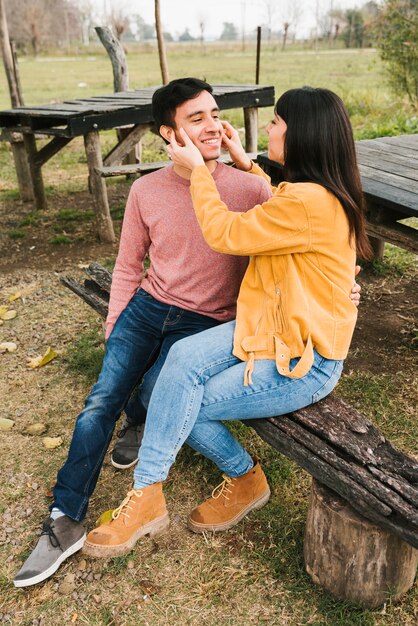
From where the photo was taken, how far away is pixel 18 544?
2.41 m

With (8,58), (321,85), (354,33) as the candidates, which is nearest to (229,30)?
(354,33)

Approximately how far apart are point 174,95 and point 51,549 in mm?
1748

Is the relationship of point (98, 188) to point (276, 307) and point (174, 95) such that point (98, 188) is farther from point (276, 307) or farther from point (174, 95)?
point (276, 307)

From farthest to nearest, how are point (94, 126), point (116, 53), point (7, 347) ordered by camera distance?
1. point (116, 53)
2. point (94, 126)
3. point (7, 347)

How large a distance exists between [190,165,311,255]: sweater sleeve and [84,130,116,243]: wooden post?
136 inches

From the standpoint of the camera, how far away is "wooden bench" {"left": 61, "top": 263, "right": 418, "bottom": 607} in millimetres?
1823

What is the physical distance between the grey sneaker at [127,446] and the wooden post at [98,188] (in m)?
3.07

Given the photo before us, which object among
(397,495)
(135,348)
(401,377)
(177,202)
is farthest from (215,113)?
(401,377)

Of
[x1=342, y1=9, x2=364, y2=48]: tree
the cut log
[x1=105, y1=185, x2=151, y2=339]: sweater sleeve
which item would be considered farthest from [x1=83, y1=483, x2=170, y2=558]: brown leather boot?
[x1=342, y1=9, x2=364, y2=48]: tree

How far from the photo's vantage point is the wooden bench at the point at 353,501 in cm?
182

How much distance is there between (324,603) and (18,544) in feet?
3.88

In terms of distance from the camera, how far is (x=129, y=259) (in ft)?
8.77

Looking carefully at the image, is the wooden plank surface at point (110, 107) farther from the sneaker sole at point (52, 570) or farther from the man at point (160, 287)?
the sneaker sole at point (52, 570)

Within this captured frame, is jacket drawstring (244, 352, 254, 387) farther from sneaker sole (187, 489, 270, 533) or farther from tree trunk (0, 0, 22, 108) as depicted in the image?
tree trunk (0, 0, 22, 108)
